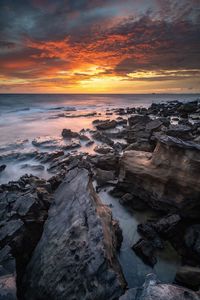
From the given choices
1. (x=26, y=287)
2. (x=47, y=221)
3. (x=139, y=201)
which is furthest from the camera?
(x=139, y=201)

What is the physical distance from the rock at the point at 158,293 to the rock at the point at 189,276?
1144mm

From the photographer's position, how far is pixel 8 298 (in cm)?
312

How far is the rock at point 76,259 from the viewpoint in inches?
133

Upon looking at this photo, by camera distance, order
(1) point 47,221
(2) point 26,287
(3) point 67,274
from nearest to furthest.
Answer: (3) point 67,274
(2) point 26,287
(1) point 47,221

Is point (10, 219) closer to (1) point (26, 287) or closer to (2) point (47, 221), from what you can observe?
(2) point (47, 221)

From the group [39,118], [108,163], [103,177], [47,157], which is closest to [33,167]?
[47,157]

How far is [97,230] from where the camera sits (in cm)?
402

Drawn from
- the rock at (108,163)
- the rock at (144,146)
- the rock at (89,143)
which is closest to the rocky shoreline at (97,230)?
the rock at (108,163)

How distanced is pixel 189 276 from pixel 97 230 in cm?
167

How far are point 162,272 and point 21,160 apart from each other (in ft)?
29.1

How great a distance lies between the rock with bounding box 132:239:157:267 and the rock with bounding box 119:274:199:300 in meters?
1.68

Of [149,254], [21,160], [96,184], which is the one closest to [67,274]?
[149,254]

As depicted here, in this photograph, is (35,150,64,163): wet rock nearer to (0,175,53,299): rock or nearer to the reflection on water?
(0,175,53,299): rock

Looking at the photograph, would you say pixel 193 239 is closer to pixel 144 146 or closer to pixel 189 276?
pixel 189 276
